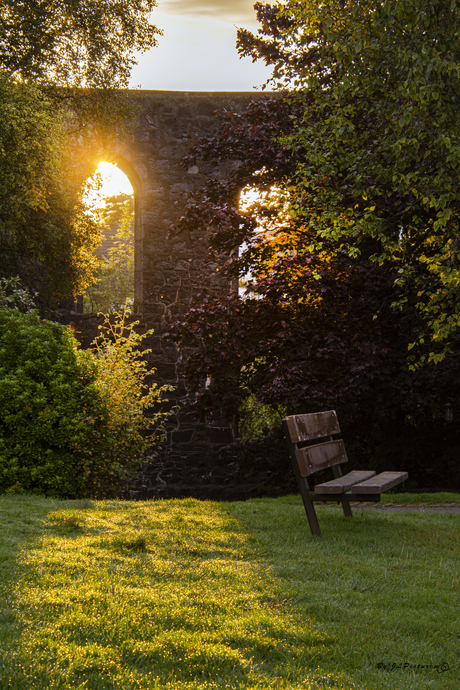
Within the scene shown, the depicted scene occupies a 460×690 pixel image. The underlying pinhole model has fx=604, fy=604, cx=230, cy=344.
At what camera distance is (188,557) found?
3912 millimetres

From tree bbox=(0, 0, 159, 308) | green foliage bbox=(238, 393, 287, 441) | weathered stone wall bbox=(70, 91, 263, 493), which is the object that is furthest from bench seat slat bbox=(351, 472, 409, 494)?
weathered stone wall bbox=(70, 91, 263, 493)

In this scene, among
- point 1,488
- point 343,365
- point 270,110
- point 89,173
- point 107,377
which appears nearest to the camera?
point 1,488

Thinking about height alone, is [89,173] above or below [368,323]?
above

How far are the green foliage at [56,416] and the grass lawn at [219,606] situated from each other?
134 cm

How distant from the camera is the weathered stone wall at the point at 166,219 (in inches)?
474

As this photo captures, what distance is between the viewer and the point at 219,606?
2939mm

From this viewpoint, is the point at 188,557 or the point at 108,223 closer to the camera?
the point at 188,557

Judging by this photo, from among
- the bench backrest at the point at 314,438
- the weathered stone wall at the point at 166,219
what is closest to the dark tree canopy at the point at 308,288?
the bench backrest at the point at 314,438

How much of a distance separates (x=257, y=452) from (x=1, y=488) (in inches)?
170

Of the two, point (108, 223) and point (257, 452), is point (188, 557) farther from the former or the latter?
point (108, 223)

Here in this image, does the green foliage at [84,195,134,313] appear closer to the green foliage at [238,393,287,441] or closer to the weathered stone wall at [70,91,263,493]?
the weathered stone wall at [70,91,263,493]

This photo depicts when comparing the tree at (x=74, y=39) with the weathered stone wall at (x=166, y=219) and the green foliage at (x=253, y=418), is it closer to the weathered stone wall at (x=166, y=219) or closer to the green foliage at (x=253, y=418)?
the weathered stone wall at (x=166, y=219)

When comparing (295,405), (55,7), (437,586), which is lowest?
(437,586)

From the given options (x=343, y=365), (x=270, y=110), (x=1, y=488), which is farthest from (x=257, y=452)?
(x=270, y=110)
